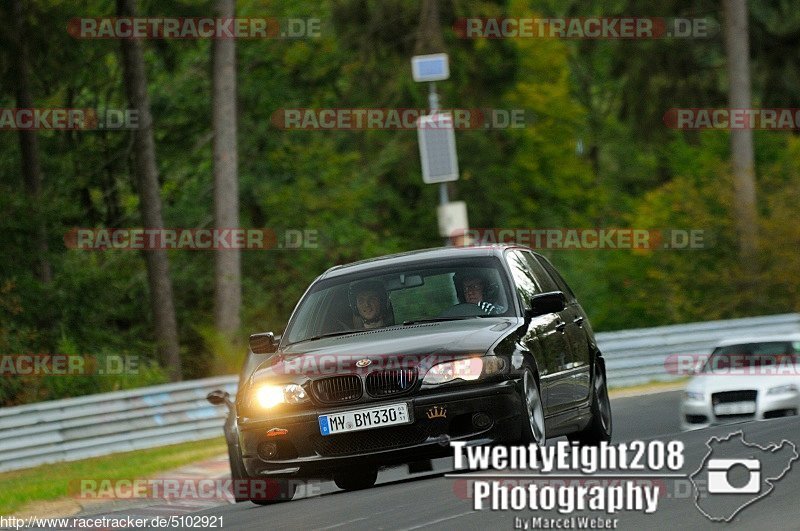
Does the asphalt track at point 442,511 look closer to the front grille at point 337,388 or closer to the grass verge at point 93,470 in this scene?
the front grille at point 337,388

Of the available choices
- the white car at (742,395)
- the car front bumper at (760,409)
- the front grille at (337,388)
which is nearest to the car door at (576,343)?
the front grille at (337,388)

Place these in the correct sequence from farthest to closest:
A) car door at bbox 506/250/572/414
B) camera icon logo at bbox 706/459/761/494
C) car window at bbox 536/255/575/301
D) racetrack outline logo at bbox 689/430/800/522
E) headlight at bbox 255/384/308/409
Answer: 1. car window at bbox 536/255/575/301
2. car door at bbox 506/250/572/414
3. headlight at bbox 255/384/308/409
4. camera icon logo at bbox 706/459/761/494
5. racetrack outline logo at bbox 689/430/800/522

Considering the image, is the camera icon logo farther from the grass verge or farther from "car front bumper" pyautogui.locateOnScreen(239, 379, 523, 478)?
the grass verge

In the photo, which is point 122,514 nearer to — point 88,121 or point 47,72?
point 47,72

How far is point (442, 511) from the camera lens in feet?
32.7

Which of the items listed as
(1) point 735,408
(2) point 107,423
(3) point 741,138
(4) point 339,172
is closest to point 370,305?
(1) point 735,408

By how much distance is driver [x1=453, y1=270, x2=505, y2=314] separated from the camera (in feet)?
38.4

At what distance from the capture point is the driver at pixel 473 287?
1170 centimetres

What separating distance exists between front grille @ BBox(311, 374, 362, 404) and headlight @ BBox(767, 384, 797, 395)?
394 inches

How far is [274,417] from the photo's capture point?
1078cm

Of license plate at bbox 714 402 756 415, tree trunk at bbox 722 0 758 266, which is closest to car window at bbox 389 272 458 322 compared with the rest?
license plate at bbox 714 402 756 415

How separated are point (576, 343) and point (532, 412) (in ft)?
6.25

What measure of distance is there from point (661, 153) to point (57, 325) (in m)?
23.1

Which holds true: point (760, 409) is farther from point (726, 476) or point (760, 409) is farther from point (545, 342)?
point (726, 476)
